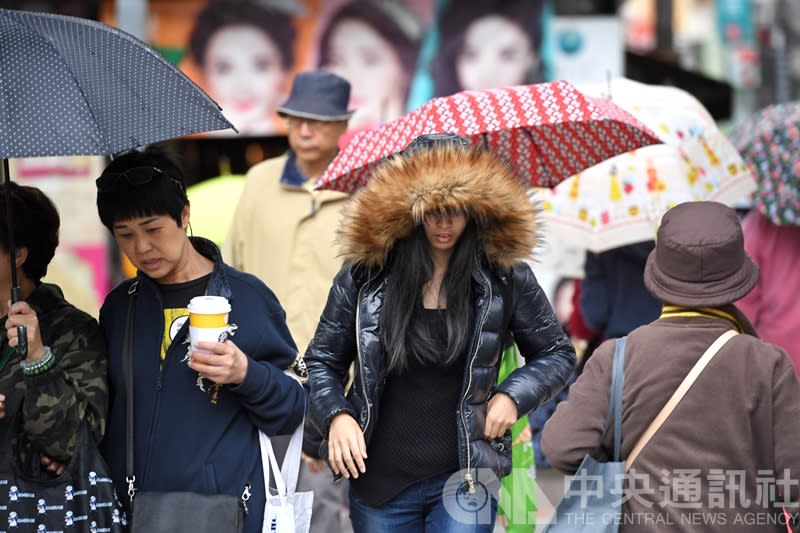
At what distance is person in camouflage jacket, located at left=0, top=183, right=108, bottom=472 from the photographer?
11.9ft

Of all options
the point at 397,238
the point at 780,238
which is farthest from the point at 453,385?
the point at 780,238

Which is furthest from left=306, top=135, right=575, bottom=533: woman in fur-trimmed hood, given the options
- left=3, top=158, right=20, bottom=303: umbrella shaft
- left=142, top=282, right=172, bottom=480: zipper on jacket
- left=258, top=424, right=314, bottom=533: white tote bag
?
Result: left=3, top=158, right=20, bottom=303: umbrella shaft

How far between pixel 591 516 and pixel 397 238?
1049mm

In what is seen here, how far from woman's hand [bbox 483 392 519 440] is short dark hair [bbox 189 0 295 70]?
649 centimetres

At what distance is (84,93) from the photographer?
351 centimetres

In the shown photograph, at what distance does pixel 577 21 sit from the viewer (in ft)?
32.9

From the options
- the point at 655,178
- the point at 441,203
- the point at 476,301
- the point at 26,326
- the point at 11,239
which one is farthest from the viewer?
the point at 655,178

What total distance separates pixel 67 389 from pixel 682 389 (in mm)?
1773

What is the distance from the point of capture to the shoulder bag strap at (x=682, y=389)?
361 cm

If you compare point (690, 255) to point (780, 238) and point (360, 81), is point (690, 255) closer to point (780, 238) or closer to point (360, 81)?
point (780, 238)

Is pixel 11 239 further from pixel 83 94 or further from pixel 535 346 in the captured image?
pixel 535 346

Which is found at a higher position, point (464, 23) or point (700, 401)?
point (464, 23)

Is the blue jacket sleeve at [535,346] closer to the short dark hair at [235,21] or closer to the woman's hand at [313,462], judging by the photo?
the woman's hand at [313,462]

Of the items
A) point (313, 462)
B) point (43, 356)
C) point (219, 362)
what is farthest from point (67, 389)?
point (313, 462)
